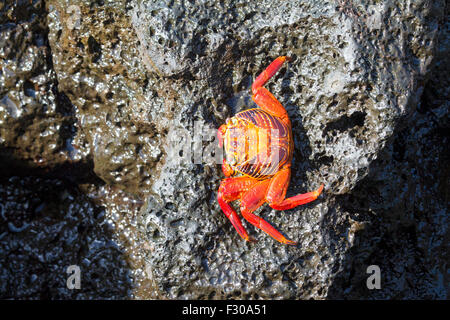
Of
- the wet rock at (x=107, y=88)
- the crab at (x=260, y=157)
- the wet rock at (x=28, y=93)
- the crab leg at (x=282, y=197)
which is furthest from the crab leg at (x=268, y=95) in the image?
the wet rock at (x=28, y=93)

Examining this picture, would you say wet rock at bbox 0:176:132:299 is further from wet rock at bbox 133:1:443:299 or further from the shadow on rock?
wet rock at bbox 133:1:443:299

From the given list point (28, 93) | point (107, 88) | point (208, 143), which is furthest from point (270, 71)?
point (28, 93)

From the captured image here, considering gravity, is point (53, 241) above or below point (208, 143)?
below

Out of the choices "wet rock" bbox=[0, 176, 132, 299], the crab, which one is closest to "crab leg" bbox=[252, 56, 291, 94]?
the crab

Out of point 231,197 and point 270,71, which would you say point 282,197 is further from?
point 270,71

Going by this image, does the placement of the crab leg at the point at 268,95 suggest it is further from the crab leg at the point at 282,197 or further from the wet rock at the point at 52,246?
the wet rock at the point at 52,246

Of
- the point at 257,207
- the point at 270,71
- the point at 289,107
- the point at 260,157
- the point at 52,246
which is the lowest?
the point at 52,246
